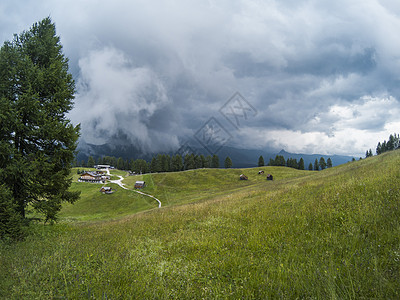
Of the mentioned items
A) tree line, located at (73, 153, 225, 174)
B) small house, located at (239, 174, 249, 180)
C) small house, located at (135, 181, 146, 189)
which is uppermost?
tree line, located at (73, 153, 225, 174)

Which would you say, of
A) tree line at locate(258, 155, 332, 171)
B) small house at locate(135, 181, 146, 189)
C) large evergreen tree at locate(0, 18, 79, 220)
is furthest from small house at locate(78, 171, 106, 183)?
tree line at locate(258, 155, 332, 171)

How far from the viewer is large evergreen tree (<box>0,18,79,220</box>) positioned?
8578 mm

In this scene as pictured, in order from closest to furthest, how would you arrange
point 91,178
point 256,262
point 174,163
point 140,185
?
point 256,262, point 140,185, point 91,178, point 174,163

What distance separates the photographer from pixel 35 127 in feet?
30.4

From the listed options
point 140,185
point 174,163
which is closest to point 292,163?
point 174,163

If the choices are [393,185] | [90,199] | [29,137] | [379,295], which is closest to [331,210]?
[393,185]

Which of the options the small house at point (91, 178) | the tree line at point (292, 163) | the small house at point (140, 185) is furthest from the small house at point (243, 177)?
the small house at point (91, 178)

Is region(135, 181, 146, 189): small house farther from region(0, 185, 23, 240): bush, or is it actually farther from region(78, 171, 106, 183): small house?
region(0, 185, 23, 240): bush

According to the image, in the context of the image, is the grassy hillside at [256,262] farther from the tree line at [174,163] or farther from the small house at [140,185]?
the tree line at [174,163]

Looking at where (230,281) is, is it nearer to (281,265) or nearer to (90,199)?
(281,265)

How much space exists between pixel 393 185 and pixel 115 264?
8.95 metres

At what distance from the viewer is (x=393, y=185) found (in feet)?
19.4

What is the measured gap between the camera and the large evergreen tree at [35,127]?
28.1 feet

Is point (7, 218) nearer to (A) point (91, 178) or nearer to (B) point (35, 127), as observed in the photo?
(B) point (35, 127)
